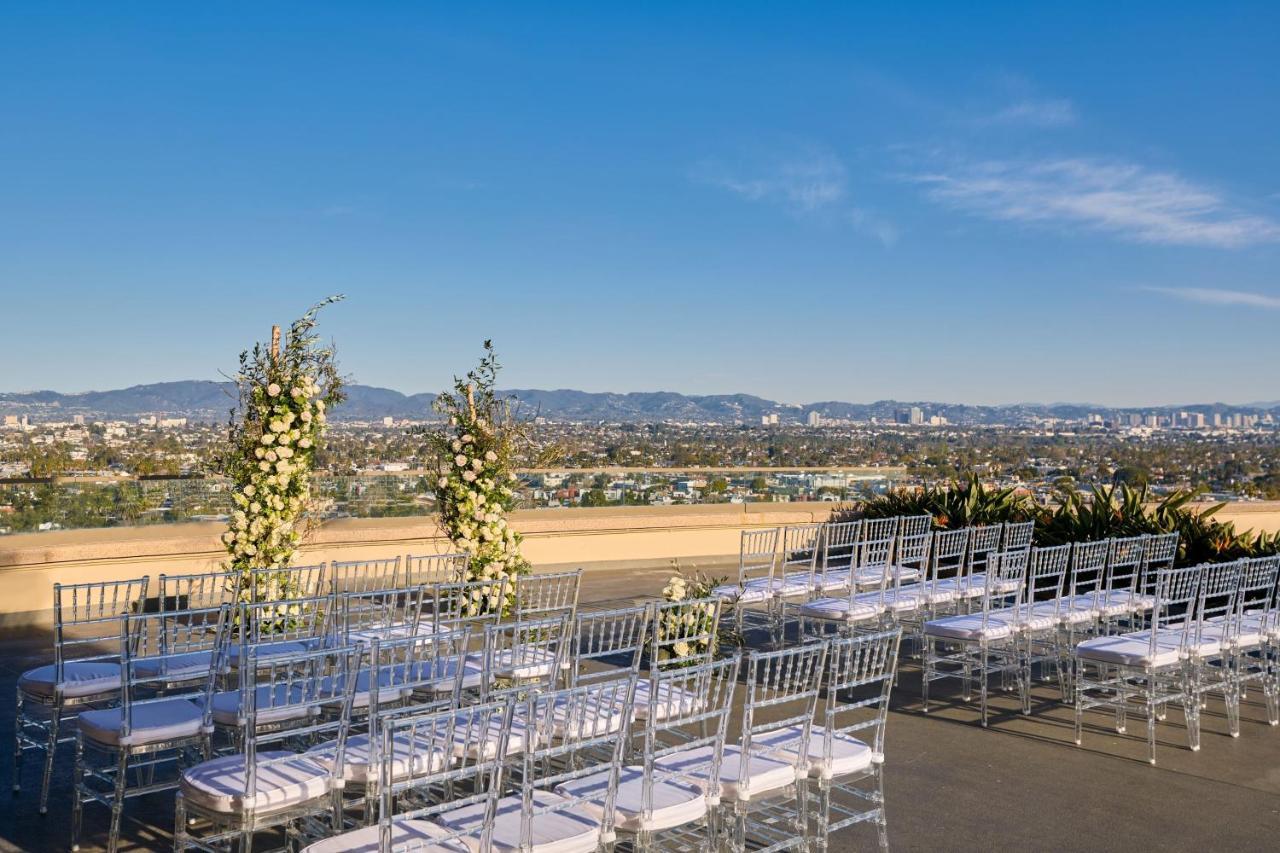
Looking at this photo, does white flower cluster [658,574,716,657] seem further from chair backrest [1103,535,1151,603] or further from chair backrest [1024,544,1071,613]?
chair backrest [1103,535,1151,603]

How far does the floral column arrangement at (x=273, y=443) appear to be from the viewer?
354 inches

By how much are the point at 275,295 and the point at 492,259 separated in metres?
12.7

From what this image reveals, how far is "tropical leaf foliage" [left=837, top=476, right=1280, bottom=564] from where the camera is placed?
35.1 ft

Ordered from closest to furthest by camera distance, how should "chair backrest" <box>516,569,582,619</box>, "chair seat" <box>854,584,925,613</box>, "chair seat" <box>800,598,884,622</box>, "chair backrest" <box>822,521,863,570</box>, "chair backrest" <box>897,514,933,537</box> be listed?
"chair backrest" <box>516,569,582,619</box>, "chair seat" <box>800,598,884,622</box>, "chair seat" <box>854,584,925,613</box>, "chair backrest" <box>822,521,863,570</box>, "chair backrest" <box>897,514,933,537</box>

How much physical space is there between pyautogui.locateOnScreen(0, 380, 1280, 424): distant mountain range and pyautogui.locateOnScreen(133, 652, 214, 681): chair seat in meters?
11.0

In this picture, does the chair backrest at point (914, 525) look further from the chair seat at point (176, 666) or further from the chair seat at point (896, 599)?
the chair seat at point (176, 666)

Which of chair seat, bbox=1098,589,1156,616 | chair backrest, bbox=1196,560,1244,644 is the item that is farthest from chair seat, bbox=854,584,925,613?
chair backrest, bbox=1196,560,1244,644

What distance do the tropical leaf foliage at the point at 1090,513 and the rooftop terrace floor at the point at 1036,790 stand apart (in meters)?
3.37

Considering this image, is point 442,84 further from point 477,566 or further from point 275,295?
point 275,295

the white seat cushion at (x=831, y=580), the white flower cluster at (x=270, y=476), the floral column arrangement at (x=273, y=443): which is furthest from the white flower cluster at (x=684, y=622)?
the white flower cluster at (x=270, y=476)

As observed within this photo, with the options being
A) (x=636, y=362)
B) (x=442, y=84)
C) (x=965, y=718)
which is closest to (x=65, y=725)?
(x=965, y=718)

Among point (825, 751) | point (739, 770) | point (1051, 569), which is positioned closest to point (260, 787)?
point (739, 770)

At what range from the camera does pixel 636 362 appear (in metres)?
61.1

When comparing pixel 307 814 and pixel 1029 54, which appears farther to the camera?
pixel 1029 54
